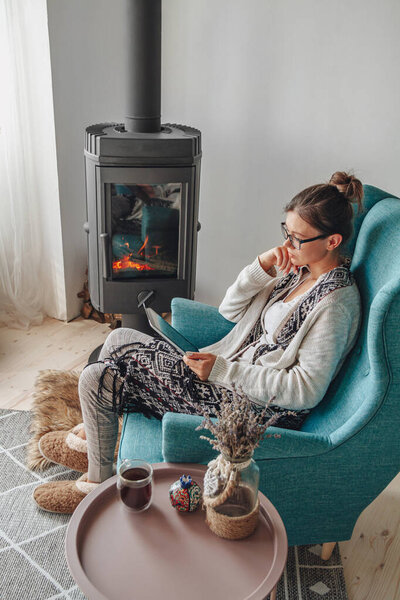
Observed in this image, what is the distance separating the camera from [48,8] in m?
2.45

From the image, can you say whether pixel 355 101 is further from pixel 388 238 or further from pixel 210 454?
pixel 210 454

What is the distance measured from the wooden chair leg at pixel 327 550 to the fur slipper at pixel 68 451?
32.5 inches

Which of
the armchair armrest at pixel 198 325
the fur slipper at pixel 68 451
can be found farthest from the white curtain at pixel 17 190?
the armchair armrest at pixel 198 325

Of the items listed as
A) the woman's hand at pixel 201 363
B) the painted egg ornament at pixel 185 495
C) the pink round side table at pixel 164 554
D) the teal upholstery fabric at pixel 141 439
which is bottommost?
the teal upholstery fabric at pixel 141 439

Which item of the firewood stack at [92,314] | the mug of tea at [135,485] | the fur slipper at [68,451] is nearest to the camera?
the mug of tea at [135,485]

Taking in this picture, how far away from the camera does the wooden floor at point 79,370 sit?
5.43 ft

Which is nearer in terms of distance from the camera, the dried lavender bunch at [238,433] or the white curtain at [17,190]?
the dried lavender bunch at [238,433]

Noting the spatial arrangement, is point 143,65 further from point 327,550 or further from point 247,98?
point 327,550

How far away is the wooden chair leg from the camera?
1.66 m

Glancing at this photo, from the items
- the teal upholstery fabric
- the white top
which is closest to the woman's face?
the white top

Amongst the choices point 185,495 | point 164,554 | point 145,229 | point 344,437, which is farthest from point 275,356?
point 145,229

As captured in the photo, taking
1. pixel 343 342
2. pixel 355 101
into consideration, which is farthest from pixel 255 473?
pixel 355 101

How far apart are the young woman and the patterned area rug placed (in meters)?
0.08

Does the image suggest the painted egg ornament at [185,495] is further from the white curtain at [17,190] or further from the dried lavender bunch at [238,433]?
the white curtain at [17,190]
